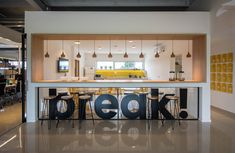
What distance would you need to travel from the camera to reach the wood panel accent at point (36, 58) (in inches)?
241

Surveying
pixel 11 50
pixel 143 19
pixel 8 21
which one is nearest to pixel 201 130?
pixel 143 19

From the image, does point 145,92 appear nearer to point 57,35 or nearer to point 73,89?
point 73,89

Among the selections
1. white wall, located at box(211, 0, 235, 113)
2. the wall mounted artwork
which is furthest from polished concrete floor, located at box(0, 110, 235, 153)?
the wall mounted artwork

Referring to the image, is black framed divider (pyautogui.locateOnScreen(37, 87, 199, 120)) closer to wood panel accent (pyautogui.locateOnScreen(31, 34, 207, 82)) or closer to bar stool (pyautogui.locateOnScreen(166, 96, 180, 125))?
bar stool (pyautogui.locateOnScreen(166, 96, 180, 125))

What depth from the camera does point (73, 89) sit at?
6438 mm

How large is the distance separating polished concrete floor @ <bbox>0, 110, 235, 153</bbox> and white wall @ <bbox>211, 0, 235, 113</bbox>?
161 centimetres

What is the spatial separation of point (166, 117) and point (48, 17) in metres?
4.06

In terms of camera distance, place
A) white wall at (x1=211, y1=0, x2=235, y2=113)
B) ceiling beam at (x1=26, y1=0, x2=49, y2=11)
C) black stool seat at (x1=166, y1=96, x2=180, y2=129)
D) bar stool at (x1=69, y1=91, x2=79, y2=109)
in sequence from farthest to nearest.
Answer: bar stool at (x1=69, y1=91, x2=79, y2=109), ceiling beam at (x1=26, y1=0, x2=49, y2=11), black stool seat at (x1=166, y1=96, x2=180, y2=129), white wall at (x1=211, y1=0, x2=235, y2=113)

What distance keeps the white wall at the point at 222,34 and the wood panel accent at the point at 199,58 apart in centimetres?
45

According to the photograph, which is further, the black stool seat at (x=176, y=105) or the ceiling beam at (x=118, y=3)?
the ceiling beam at (x=118, y=3)

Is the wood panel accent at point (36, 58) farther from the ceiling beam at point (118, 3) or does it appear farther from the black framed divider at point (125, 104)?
the ceiling beam at point (118, 3)

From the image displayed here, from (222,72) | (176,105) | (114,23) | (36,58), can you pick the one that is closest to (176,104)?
(176,105)

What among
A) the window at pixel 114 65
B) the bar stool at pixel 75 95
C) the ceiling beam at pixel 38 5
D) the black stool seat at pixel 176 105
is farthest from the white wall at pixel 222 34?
the window at pixel 114 65

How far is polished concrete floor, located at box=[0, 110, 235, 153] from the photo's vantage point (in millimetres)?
4008
